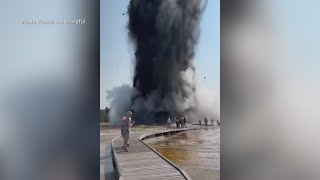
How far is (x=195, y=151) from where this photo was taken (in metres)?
2.16

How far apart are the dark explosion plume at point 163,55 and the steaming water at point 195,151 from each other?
0.14 metres

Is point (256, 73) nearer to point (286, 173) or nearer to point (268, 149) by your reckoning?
point (268, 149)

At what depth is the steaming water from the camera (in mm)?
2141

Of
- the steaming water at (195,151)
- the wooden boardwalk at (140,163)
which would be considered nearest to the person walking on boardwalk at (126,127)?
the wooden boardwalk at (140,163)

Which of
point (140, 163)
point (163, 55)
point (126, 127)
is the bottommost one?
point (140, 163)

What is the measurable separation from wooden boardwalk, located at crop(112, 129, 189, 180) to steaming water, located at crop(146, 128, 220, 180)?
0.05m

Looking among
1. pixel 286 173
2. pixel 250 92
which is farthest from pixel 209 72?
pixel 286 173

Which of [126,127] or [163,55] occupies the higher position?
[163,55]

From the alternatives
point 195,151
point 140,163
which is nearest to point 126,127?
point 140,163

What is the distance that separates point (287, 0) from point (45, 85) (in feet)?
4.98

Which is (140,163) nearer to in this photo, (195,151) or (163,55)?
(195,151)

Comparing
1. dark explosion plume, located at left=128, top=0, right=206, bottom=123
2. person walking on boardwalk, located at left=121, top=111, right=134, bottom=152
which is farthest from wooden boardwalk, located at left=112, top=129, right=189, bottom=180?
dark explosion plume, located at left=128, top=0, right=206, bottom=123

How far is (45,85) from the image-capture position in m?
2.15

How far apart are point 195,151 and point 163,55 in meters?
0.59
